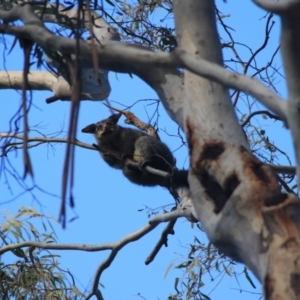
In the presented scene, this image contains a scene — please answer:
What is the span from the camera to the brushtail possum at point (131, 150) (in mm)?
6152

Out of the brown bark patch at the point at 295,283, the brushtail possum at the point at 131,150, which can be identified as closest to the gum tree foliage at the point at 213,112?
the brown bark patch at the point at 295,283

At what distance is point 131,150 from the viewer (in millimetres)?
6566

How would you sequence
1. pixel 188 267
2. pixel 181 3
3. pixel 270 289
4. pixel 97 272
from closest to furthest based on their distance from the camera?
pixel 270 289 → pixel 181 3 → pixel 97 272 → pixel 188 267

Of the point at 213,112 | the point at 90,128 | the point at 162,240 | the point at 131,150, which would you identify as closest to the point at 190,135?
the point at 213,112

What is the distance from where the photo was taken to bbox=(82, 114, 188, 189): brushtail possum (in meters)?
6.15

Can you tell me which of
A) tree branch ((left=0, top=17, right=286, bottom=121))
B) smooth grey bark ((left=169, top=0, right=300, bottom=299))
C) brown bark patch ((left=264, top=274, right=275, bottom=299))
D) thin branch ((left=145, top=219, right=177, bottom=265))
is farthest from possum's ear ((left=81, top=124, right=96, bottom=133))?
brown bark patch ((left=264, top=274, right=275, bottom=299))

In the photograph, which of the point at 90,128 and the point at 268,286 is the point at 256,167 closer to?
the point at 268,286

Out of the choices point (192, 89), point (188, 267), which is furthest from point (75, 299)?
point (192, 89)

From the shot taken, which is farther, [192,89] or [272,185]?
[192,89]

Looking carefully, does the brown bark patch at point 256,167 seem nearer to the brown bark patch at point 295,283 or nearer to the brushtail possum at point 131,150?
the brown bark patch at point 295,283

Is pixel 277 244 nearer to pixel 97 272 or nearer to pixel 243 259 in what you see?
pixel 243 259

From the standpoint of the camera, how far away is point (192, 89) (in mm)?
3072

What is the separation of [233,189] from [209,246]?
271 cm

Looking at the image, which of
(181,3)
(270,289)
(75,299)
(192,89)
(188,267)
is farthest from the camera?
(188,267)
